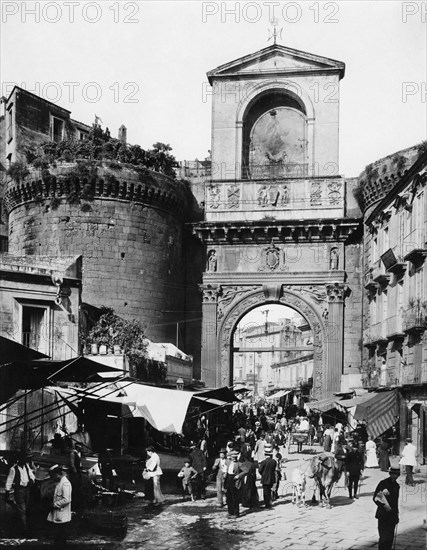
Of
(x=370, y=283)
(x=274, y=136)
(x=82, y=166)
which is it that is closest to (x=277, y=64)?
(x=274, y=136)

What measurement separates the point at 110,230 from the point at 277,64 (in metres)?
10.2

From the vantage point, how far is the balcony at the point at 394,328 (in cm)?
2487

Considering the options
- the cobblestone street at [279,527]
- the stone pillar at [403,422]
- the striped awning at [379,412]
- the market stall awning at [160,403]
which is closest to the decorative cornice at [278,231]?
the striped awning at [379,412]

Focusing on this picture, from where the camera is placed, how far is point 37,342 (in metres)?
22.0

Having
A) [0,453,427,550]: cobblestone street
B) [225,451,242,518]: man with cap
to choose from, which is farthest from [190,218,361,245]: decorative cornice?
[225,451,242,518]: man with cap

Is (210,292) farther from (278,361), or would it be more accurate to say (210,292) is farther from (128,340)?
(278,361)

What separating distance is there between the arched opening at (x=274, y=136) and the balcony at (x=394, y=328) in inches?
373

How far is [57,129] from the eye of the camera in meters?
37.9

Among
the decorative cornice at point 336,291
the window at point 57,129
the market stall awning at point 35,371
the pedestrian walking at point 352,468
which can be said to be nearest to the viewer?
the market stall awning at point 35,371

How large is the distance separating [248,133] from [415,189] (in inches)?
503

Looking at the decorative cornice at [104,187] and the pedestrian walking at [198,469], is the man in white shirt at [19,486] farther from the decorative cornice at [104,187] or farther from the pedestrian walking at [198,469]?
the decorative cornice at [104,187]

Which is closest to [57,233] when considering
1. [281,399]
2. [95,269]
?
[95,269]

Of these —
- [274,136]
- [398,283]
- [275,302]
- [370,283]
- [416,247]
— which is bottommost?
[275,302]

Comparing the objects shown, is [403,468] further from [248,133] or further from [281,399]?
[281,399]
